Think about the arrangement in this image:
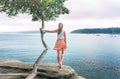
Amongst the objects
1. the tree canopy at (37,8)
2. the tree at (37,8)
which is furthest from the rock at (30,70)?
the tree canopy at (37,8)

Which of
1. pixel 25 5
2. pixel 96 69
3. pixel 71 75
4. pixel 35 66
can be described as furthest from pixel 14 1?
pixel 96 69

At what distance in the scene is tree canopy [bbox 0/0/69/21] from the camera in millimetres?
26266

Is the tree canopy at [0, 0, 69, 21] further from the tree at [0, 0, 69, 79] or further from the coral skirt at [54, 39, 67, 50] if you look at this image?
the coral skirt at [54, 39, 67, 50]

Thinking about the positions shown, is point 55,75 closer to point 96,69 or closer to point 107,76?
point 107,76

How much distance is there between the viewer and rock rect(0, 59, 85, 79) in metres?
26.3

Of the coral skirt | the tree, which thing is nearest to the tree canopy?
the tree

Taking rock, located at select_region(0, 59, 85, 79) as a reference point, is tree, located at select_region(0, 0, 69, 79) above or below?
above

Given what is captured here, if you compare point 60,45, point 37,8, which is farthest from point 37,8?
point 60,45

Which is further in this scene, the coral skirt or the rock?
the rock

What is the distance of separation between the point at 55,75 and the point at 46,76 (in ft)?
2.65

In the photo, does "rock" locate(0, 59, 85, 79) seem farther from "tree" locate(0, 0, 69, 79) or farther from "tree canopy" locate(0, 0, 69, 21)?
"tree canopy" locate(0, 0, 69, 21)

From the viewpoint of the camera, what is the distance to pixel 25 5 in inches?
1053

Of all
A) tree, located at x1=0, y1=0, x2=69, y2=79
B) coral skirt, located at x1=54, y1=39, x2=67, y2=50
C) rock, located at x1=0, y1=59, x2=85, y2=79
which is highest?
tree, located at x1=0, y1=0, x2=69, y2=79

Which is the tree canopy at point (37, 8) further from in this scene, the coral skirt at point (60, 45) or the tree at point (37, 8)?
the coral skirt at point (60, 45)
